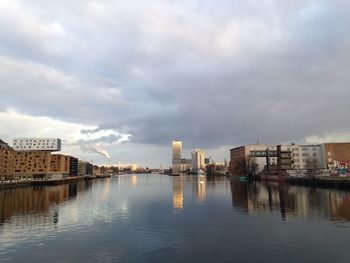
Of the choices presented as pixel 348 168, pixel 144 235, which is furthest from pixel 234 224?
pixel 348 168

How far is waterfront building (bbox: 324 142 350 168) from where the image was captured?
607 feet

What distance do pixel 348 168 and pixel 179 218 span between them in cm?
10882

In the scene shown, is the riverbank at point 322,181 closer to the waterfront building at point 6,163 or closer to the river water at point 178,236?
the river water at point 178,236

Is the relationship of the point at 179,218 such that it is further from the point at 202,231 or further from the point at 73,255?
the point at 73,255

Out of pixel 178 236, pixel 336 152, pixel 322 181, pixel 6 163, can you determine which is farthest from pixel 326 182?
pixel 6 163

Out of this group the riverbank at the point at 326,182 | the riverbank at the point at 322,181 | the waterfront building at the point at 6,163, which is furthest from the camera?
the waterfront building at the point at 6,163

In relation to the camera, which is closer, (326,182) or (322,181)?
(326,182)

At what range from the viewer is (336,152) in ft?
625

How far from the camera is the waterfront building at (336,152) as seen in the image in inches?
7283

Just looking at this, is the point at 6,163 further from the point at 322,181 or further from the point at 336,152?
the point at 336,152

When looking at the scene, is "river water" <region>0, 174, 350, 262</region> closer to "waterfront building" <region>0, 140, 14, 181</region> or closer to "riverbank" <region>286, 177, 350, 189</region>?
"riverbank" <region>286, 177, 350, 189</region>

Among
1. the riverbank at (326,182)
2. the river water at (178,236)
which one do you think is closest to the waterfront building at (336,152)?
the riverbank at (326,182)

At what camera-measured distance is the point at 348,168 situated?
131 metres

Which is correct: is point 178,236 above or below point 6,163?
below
